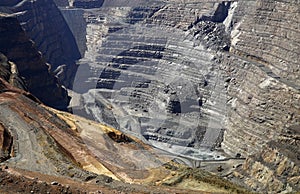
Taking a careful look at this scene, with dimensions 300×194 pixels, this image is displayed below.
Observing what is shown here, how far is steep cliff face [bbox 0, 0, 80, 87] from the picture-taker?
97.3m

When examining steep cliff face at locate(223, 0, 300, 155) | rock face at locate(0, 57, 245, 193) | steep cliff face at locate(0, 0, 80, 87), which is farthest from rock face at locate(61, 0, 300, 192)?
rock face at locate(0, 57, 245, 193)

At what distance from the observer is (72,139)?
27.8 m

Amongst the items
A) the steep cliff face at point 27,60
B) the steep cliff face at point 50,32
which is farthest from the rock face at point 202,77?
the steep cliff face at point 27,60

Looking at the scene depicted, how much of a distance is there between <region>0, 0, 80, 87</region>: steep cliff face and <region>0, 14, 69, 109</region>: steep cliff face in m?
25.8

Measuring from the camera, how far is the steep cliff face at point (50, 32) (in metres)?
97.3

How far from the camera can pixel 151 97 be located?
79.2 metres

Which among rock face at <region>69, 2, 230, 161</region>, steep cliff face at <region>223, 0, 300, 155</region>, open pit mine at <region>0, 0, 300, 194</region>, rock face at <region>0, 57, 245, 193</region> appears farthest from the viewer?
rock face at <region>69, 2, 230, 161</region>

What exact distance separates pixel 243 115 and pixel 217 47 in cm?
2064

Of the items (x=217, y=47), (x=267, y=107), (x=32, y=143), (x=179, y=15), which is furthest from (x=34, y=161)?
(x=179, y=15)

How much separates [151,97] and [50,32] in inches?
1635

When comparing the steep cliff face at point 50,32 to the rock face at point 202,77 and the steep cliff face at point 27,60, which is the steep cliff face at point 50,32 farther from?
the steep cliff face at point 27,60

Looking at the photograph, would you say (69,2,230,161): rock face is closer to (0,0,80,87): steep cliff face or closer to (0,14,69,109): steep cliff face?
(0,0,80,87): steep cliff face

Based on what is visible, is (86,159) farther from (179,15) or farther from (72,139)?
(179,15)

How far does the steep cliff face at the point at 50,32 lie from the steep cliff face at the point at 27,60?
2579 centimetres
